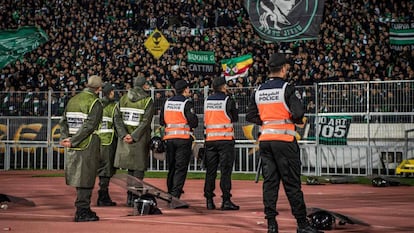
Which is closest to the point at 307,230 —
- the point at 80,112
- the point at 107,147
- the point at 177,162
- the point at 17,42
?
the point at 80,112

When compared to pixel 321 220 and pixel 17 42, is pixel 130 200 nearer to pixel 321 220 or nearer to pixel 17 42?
pixel 321 220

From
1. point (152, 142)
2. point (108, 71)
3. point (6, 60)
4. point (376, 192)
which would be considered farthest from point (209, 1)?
point (152, 142)

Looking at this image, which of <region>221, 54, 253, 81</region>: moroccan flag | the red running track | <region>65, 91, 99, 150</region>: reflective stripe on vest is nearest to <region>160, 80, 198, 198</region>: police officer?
the red running track

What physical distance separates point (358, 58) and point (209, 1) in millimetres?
8449

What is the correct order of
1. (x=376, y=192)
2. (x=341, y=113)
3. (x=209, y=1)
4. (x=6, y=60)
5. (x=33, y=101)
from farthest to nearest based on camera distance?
1. (x=209, y=1)
2. (x=6, y=60)
3. (x=33, y=101)
4. (x=341, y=113)
5. (x=376, y=192)

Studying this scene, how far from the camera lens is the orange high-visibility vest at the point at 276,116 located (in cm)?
934

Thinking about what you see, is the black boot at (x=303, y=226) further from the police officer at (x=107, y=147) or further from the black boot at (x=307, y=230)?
the police officer at (x=107, y=147)

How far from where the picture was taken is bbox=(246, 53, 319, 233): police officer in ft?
30.3

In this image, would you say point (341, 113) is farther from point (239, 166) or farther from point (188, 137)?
point (188, 137)

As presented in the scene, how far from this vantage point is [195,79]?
26.4 m

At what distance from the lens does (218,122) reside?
13555mm

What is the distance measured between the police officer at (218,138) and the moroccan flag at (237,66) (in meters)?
10.3

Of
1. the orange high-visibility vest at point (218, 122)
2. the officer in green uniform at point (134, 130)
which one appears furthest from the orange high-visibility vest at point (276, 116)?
the officer in green uniform at point (134, 130)

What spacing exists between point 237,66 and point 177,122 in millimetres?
10557
